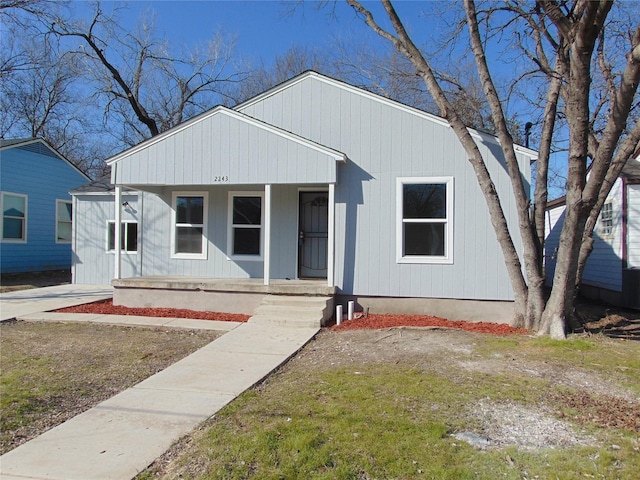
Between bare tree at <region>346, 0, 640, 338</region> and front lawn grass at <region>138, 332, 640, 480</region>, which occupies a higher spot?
bare tree at <region>346, 0, 640, 338</region>

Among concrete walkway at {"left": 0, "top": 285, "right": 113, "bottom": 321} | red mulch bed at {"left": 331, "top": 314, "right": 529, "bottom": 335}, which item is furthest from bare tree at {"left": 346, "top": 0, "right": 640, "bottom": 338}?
concrete walkway at {"left": 0, "top": 285, "right": 113, "bottom": 321}

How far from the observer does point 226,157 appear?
9.07 meters

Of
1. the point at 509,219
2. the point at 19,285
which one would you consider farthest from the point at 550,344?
the point at 19,285

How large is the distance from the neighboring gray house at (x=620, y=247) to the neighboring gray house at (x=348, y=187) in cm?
247

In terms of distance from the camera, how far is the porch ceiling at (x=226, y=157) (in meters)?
8.75

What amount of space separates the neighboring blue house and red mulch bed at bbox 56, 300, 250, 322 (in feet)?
26.1

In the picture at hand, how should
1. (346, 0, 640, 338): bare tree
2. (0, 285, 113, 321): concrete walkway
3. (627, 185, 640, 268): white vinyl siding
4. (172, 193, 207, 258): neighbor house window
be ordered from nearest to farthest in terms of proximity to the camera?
(346, 0, 640, 338): bare tree
(0, 285, 113, 321): concrete walkway
(627, 185, 640, 268): white vinyl siding
(172, 193, 207, 258): neighbor house window

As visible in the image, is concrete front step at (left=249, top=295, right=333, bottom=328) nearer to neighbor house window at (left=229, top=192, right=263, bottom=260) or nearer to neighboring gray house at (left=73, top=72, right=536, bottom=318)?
neighboring gray house at (left=73, top=72, right=536, bottom=318)

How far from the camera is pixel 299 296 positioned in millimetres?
8664

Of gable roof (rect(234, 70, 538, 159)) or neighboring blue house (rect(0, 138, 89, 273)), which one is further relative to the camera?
neighboring blue house (rect(0, 138, 89, 273))

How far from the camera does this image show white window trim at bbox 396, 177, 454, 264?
28.5 ft

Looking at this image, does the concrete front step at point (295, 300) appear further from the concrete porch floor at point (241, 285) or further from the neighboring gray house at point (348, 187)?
the neighboring gray house at point (348, 187)

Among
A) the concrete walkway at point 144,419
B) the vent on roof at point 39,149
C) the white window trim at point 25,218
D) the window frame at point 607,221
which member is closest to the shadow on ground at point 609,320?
the window frame at point 607,221

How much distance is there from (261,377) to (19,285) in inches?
451
